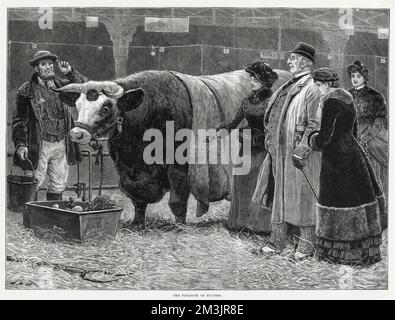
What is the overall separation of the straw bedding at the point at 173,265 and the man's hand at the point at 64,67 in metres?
1.45

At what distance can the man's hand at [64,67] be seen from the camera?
5.67m

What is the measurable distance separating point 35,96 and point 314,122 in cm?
264

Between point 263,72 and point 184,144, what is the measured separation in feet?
3.30

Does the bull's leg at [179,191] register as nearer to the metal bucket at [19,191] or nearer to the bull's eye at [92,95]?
the bull's eye at [92,95]

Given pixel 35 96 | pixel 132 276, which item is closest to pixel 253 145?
pixel 132 276

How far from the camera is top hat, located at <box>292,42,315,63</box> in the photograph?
5.57 meters

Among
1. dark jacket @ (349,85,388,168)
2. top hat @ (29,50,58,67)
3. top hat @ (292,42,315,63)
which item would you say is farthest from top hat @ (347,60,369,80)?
top hat @ (29,50,58,67)

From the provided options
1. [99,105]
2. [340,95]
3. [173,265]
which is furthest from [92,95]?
[340,95]

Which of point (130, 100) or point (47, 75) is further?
point (47, 75)

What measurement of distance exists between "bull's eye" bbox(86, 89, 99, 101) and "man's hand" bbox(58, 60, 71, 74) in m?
0.34

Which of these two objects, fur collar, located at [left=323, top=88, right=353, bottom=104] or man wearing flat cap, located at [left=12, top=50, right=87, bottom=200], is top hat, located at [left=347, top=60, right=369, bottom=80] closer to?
fur collar, located at [left=323, top=88, right=353, bottom=104]

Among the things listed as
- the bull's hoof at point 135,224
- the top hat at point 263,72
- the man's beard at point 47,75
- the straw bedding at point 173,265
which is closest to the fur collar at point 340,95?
the top hat at point 263,72

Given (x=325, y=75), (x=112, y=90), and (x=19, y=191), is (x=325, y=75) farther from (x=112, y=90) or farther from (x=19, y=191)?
(x=19, y=191)

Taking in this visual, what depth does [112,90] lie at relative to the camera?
5.55 metres
